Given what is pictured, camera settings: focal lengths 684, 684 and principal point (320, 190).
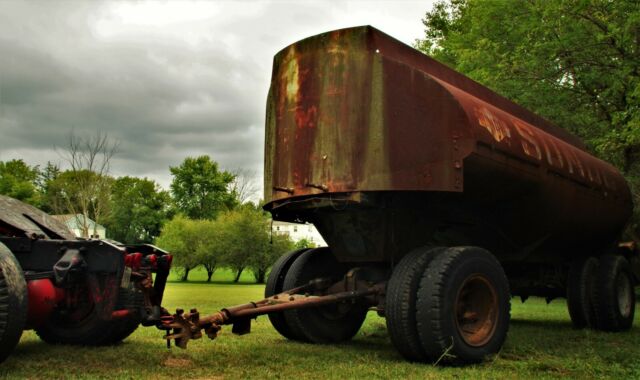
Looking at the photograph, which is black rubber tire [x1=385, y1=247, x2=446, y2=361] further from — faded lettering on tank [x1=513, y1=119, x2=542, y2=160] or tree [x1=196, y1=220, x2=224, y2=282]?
tree [x1=196, y1=220, x2=224, y2=282]

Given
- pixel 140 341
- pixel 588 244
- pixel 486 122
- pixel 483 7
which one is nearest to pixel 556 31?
pixel 483 7

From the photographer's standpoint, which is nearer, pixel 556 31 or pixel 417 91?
pixel 417 91

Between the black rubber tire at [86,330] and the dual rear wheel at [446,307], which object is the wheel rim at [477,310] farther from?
the black rubber tire at [86,330]

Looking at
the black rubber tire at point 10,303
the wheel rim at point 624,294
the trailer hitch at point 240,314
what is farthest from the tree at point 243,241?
the black rubber tire at point 10,303

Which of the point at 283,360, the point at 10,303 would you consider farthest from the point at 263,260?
the point at 10,303

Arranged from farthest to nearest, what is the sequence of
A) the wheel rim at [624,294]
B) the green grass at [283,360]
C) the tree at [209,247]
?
the tree at [209,247] < the wheel rim at [624,294] < the green grass at [283,360]

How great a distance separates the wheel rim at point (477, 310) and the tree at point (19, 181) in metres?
65.4

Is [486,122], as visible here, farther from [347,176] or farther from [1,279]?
[1,279]

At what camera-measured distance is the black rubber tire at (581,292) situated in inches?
440

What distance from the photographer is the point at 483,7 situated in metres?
22.7

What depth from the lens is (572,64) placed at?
18.1 metres

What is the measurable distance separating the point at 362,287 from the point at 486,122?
2.40m

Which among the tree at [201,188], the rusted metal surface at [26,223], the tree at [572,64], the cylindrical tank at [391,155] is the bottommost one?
the rusted metal surface at [26,223]

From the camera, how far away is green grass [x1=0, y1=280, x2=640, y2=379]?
6.24 metres
